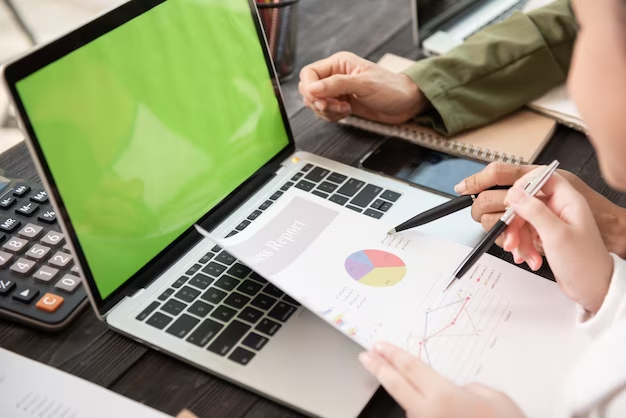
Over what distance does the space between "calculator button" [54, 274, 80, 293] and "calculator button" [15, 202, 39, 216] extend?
0.12 meters

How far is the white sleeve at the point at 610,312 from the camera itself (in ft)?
2.10

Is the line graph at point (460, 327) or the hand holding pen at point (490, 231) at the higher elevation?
the hand holding pen at point (490, 231)

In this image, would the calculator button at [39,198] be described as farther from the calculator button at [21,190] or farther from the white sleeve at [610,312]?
the white sleeve at [610,312]

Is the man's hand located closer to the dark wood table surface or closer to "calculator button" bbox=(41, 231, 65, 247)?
the dark wood table surface

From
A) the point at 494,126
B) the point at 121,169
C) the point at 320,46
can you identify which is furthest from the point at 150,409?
the point at 320,46

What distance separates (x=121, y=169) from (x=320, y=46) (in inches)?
23.3

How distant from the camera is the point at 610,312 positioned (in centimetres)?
64

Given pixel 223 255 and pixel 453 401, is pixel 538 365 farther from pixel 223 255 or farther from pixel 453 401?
pixel 223 255

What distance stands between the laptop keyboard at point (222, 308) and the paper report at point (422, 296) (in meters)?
0.04

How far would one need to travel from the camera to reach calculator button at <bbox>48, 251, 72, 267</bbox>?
72 cm

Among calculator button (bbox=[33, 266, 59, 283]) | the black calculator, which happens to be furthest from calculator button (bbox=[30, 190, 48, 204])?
calculator button (bbox=[33, 266, 59, 283])

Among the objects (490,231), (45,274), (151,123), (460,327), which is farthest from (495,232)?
(45,274)

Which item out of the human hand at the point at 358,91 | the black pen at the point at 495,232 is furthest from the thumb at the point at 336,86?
the black pen at the point at 495,232

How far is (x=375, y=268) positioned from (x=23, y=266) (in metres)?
0.38
